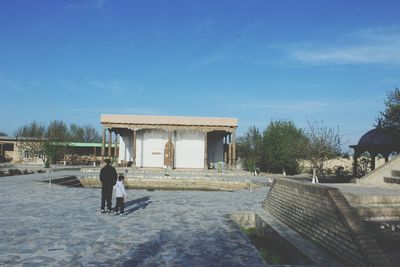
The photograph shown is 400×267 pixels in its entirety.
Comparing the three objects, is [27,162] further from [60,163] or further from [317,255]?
[317,255]

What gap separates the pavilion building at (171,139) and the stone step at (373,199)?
27923 millimetres

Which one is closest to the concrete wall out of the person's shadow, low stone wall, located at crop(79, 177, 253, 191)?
low stone wall, located at crop(79, 177, 253, 191)

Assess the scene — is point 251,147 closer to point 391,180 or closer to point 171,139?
point 171,139

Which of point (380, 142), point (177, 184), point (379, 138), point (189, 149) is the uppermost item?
point (189, 149)

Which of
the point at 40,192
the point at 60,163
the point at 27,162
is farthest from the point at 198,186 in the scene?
the point at 27,162

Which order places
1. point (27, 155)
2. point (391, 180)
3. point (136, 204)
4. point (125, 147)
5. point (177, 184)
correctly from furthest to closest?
point (27, 155), point (125, 147), point (177, 184), point (391, 180), point (136, 204)

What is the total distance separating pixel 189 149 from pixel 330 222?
33.9 metres

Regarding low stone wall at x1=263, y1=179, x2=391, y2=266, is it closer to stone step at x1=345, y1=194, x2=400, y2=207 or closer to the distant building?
stone step at x1=345, y1=194, x2=400, y2=207

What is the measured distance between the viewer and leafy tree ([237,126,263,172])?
126ft

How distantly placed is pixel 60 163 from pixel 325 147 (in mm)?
35069

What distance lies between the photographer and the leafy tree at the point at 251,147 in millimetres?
38438

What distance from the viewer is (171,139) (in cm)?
3919

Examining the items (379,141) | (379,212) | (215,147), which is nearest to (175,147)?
(215,147)

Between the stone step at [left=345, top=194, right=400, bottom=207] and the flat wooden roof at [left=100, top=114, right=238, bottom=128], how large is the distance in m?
28.2
